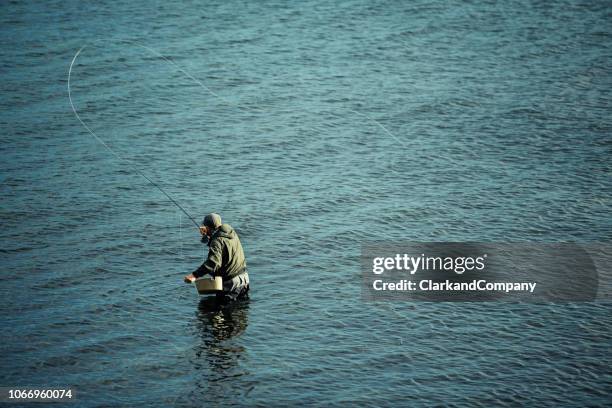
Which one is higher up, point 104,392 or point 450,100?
point 450,100

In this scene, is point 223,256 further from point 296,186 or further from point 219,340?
point 296,186

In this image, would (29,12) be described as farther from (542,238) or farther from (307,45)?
(542,238)

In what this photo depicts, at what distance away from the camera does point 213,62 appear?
4106cm

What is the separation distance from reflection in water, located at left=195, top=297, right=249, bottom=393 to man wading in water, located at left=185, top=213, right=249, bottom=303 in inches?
12.6

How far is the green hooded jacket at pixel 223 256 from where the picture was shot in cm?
2102

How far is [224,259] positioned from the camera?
21.3m

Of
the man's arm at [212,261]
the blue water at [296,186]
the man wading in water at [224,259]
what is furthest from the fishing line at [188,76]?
the man's arm at [212,261]

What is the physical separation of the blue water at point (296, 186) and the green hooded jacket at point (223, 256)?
0.99 metres

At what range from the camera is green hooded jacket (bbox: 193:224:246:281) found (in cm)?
2102

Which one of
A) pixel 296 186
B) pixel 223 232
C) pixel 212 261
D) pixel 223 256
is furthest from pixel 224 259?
pixel 296 186

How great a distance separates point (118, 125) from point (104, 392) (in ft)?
56.8

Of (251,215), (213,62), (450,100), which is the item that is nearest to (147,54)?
(213,62)

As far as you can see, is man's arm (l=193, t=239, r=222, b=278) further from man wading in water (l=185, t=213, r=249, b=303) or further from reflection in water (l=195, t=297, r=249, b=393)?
reflection in water (l=195, t=297, r=249, b=393)

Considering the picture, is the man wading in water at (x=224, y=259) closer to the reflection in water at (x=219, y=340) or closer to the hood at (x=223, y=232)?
the hood at (x=223, y=232)
